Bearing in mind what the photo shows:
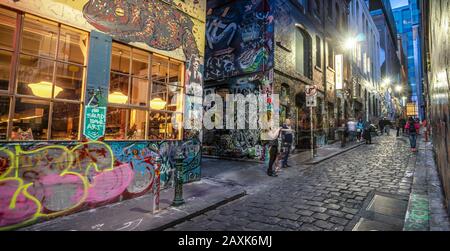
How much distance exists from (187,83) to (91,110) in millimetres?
2715

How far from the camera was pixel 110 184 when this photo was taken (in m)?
4.85

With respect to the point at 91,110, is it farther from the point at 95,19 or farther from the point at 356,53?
the point at 356,53

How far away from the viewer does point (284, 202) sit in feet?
16.0

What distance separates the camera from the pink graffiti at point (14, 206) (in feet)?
11.8

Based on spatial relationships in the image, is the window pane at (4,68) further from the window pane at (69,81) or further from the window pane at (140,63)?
the window pane at (140,63)

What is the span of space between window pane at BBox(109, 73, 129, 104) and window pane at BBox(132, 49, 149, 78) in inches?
12.9

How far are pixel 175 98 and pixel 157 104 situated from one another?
0.62 m

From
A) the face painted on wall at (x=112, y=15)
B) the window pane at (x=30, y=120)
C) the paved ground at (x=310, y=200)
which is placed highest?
the face painted on wall at (x=112, y=15)

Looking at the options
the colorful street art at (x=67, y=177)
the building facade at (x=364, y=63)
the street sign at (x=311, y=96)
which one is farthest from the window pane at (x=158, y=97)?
the building facade at (x=364, y=63)

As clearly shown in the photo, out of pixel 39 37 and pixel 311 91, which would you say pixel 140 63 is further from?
pixel 311 91

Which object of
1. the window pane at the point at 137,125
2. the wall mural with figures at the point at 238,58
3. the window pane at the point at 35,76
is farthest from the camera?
the wall mural with figures at the point at 238,58

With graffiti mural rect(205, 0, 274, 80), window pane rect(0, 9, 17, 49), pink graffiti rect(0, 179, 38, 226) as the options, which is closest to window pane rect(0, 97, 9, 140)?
pink graffiti rect(0, 179, 38, 226)

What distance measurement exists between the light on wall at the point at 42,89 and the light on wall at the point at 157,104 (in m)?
2.02

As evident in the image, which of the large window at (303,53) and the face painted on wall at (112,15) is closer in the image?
the face painted on wall at (112,15)
